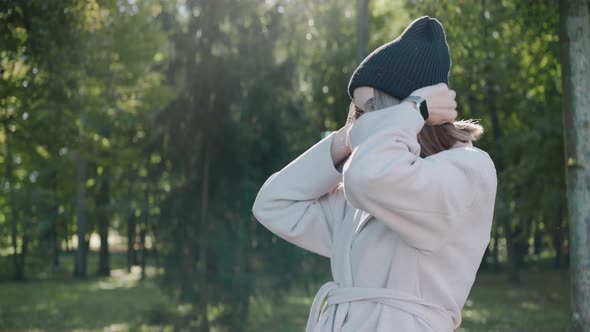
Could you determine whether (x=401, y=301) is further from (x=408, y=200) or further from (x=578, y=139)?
(x=578, y=139)

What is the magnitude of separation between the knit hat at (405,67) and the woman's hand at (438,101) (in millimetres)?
28

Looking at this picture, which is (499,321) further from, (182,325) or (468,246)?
(468,246)

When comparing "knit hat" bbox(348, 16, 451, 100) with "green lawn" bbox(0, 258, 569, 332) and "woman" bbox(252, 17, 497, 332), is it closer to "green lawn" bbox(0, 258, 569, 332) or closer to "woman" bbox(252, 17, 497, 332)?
"woman" bbox(252, 17, 497, 332)

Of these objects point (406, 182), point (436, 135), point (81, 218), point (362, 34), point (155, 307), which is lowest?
point (81, 218)

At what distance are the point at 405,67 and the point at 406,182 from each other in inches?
13.9

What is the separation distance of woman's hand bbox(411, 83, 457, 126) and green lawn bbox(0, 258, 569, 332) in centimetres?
951

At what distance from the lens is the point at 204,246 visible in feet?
36.3

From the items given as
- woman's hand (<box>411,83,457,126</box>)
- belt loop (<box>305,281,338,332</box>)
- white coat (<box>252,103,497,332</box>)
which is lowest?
belt loop (<box>305,281,338,332</box>)

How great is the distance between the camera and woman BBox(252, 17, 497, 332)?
5.99ft

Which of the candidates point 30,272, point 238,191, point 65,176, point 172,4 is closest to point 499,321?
point 238,191

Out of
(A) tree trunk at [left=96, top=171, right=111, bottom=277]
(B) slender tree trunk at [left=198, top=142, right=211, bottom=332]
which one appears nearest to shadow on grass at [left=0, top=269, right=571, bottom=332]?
(B) slender tree trunk at [left=198, top=142, right=211, bottom=332]

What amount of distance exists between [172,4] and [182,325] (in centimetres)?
485

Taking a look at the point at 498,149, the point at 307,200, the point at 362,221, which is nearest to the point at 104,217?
the point at 498,149

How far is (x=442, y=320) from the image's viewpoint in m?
1.99
